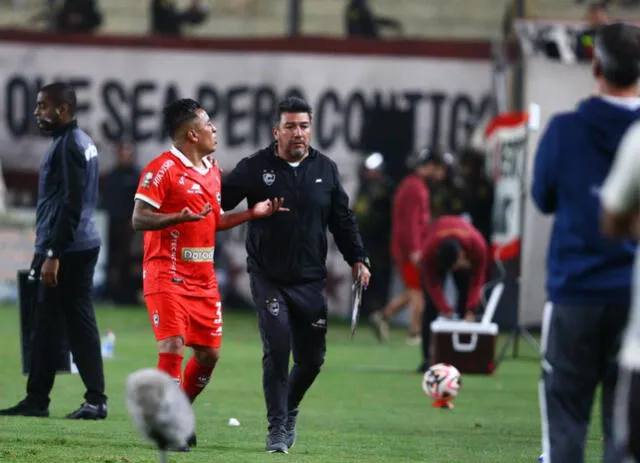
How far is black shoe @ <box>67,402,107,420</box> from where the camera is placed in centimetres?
1103

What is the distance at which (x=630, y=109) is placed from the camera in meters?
6.24

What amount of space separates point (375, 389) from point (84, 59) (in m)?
11.2

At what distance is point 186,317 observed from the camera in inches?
372

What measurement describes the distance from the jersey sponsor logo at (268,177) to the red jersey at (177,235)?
1.31 feet

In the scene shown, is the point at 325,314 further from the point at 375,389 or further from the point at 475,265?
the point at 475,265

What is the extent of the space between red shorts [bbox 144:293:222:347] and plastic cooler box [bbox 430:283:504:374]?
634 centimetres

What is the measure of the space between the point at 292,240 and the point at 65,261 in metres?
2.11

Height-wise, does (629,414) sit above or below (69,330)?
above

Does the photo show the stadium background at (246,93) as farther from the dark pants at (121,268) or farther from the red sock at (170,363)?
the red sock at (170,363)

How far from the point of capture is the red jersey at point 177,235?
9.40 meters

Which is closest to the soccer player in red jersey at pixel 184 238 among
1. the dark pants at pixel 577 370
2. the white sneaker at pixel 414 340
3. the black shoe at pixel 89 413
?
the black shoe at pixel 89 413

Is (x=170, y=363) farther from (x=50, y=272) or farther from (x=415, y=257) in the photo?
(x=415, y=257)

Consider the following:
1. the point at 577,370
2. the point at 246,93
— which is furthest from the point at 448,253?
the point at 577,370

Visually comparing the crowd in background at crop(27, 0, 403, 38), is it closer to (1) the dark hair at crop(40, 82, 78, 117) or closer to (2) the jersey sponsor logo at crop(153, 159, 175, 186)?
(1) the dark hair at crop(40, 82, 78, 117)
